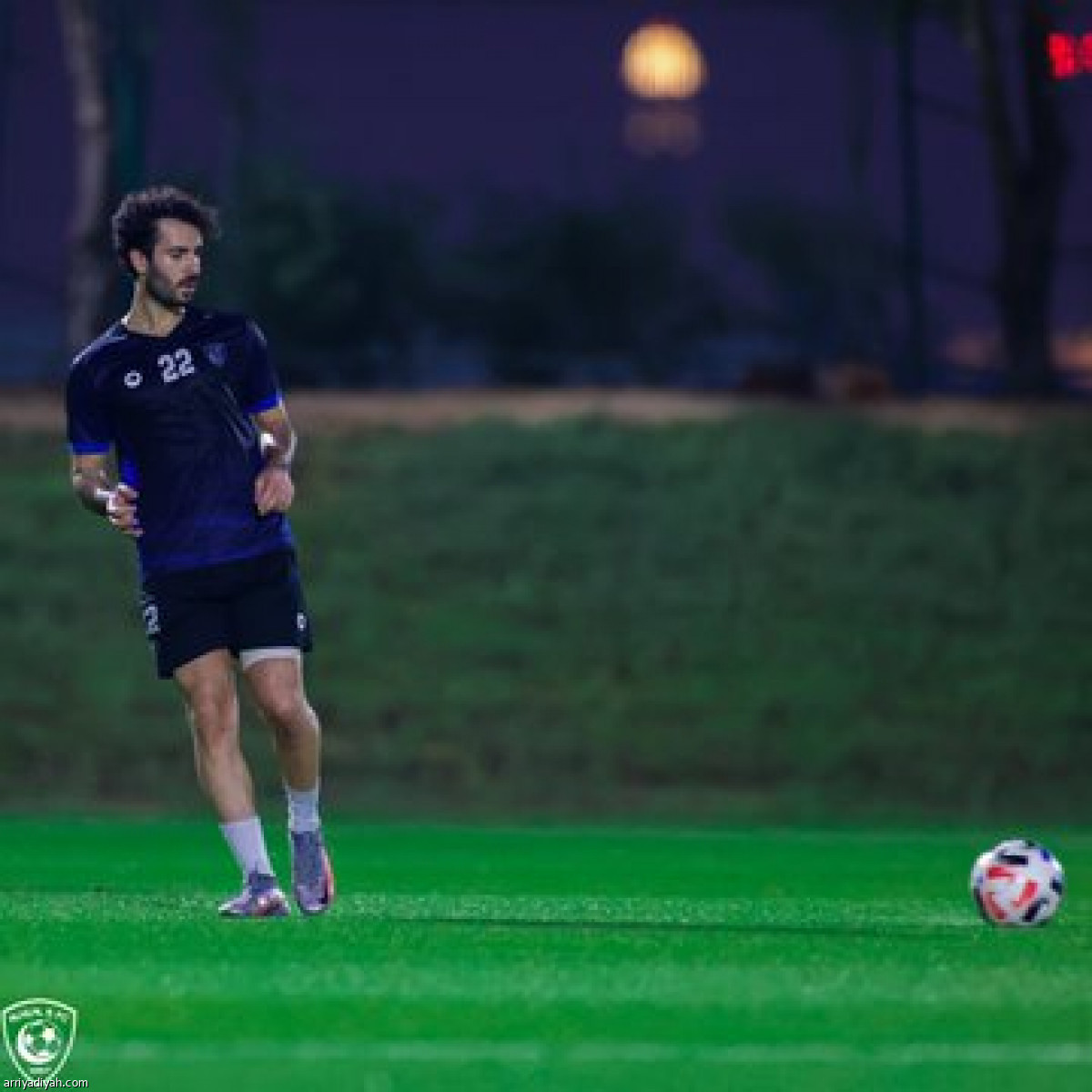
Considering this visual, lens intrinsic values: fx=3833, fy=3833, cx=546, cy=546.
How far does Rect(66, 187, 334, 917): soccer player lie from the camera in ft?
43.5

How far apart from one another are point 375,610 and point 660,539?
2.51 metres

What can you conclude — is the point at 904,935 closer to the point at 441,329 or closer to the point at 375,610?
the point at 375,610

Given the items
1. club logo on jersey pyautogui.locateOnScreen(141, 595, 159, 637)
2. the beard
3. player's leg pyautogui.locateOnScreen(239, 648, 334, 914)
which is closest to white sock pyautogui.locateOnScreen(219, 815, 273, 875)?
player's leg pyautogui.locateOnScreen(239, 648, 334, 914)

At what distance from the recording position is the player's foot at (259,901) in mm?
13234

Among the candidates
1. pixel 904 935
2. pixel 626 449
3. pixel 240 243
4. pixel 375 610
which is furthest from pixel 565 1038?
pixel 240 243

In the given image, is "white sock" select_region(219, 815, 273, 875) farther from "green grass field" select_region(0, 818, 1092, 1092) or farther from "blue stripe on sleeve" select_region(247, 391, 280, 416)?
"blue stripe on sleeve" select_region(247, 391, 280, 416)

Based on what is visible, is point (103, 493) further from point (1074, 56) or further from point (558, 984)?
point (1074, 56)

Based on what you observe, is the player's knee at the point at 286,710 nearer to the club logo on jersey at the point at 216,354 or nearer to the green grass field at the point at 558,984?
the green grass field at the point at 558,984

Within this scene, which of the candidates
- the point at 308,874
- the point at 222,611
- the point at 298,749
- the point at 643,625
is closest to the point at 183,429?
the point at 222,611

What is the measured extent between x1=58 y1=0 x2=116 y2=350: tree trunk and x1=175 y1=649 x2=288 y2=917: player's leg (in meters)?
22.0

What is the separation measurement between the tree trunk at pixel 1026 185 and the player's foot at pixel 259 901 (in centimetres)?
2290

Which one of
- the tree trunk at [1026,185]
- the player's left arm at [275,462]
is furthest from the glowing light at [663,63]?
the player's left arm at [275,462]

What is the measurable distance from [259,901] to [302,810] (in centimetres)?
40

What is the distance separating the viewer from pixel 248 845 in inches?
523
